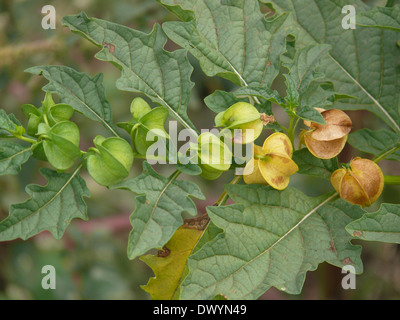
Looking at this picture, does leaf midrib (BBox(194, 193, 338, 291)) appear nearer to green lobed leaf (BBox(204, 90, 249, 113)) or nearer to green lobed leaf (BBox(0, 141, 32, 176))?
green lobed leaf (BBox(204, 90, 249, 113))

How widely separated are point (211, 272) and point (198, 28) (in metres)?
0.40

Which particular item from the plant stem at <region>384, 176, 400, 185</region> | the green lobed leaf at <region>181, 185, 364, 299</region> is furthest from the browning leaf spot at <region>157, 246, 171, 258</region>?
the plant stem at <region>384, 176, 400, 185</region>

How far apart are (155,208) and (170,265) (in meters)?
0.15

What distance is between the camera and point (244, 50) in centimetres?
89

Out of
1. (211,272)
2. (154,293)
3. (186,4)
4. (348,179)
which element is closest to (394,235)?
(348,179)

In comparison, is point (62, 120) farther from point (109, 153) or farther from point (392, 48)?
point (392, 48)

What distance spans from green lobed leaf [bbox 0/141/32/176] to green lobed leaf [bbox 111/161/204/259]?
5.6 inches

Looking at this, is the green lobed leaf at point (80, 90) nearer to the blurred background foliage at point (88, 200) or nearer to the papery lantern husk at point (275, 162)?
the papery lantern husk at point (275, 162)

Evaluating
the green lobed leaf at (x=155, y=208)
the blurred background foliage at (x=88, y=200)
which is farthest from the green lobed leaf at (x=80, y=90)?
the blurred background foliage at (x=88, y=200)

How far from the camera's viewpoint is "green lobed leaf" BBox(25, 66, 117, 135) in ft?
2.63

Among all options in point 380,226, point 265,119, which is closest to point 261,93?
point 265,119

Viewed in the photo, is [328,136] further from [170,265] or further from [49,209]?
[49,209]

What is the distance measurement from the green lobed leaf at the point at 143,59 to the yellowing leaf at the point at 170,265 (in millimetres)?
182

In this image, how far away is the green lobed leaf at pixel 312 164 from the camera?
2.73ft
